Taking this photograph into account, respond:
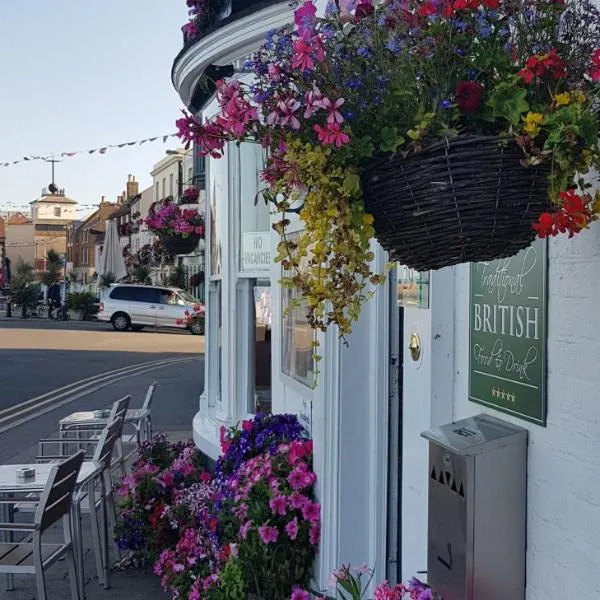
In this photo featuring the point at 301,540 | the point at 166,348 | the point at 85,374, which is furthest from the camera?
the point at 166,348

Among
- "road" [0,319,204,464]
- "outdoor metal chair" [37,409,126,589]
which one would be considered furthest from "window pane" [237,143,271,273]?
"road" [0,319,204,464]

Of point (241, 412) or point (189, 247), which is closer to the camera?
point (241, 412)

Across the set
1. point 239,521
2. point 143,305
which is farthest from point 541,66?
point 143,305

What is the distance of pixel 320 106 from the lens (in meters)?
1.78

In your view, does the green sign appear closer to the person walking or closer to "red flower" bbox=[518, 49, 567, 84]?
"red flower" bbox=[518, 49, 567, 84]

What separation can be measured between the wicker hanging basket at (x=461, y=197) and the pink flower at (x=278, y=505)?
2.06 metres

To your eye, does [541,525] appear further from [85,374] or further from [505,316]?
[85,374]

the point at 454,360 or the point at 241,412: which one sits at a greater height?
the point at 454,360

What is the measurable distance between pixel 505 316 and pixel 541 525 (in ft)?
2.05

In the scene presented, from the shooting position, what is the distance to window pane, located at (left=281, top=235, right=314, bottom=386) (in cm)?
422

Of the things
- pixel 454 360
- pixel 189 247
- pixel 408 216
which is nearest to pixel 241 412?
pixel 189 247

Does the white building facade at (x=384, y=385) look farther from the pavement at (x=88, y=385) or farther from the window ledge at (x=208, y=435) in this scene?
the pavement at (x=88, y=385)

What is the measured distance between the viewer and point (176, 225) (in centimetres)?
742

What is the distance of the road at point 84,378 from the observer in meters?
10.7
